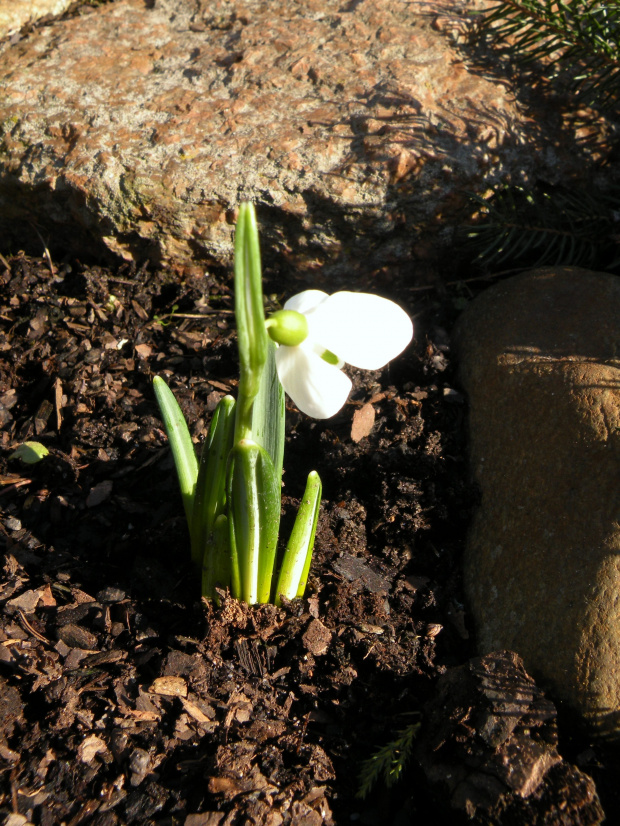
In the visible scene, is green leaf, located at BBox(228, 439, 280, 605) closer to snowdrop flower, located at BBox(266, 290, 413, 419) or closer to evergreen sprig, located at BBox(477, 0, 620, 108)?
snowdrop flower, located at BBox(266, 290, 413, 419)

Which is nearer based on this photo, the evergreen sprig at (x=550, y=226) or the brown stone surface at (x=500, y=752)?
the brown stone surface at (x=500, y=752)

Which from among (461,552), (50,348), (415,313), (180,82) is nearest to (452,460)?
(461,552)

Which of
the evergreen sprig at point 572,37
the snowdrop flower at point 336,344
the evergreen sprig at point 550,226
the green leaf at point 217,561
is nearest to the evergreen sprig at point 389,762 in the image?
the green leaf at point 217,561

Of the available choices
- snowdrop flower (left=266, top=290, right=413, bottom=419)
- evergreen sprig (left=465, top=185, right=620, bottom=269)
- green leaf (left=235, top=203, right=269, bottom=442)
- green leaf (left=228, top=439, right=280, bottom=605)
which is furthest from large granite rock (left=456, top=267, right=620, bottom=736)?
green leaf (left=235, top=203, right=269, bottom=442)

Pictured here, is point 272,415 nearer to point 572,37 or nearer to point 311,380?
point 311,380

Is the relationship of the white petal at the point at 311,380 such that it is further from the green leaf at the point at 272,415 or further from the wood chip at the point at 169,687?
the wood chip at the point at 169,687

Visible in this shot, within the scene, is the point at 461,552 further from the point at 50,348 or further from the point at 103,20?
the point at 103,20
